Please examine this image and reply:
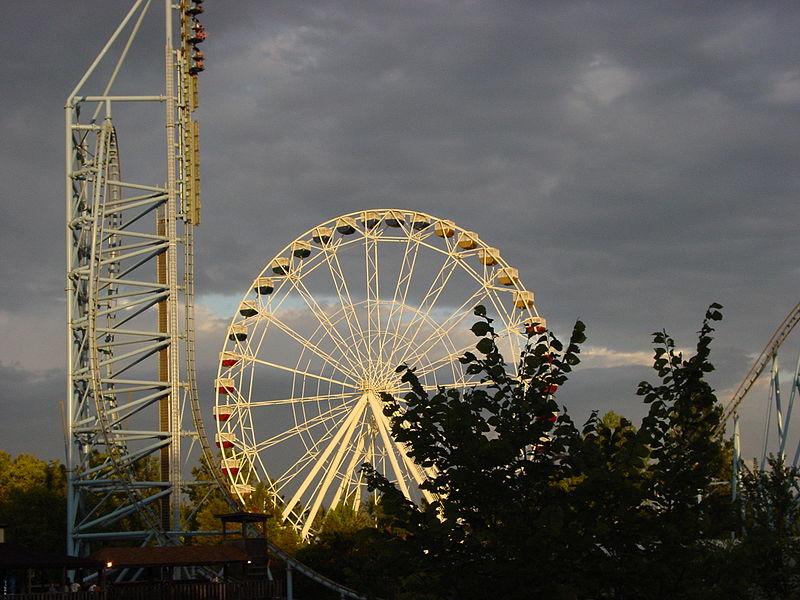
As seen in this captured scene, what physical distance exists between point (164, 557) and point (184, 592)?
1.42 metres

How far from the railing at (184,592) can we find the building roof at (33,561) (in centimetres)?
92

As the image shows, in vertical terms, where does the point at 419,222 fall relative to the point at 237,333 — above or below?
above

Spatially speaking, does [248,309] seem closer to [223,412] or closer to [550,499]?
[223,412]

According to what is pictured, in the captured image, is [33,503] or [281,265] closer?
[281,265]

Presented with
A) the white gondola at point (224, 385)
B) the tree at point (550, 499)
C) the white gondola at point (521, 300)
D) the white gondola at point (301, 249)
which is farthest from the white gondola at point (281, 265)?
the tree at point (550, 499)

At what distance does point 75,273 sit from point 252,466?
12253mm

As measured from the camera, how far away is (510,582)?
14.3m

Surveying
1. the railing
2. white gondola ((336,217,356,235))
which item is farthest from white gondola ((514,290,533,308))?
the railing

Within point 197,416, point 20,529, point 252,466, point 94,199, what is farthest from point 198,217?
point 20,529

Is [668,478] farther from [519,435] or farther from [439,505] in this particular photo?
[439,505]

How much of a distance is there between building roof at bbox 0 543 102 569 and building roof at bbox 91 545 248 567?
886 mm

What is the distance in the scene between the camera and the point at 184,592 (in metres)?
37.6

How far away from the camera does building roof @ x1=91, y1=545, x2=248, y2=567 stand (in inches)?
1475

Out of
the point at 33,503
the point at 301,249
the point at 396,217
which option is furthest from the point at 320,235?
the point at 33,503
